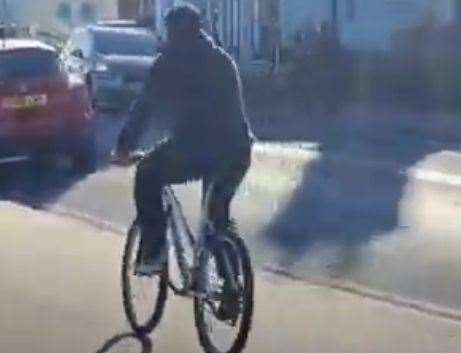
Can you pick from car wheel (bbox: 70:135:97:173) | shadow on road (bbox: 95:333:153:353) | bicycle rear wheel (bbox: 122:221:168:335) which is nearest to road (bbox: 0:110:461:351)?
car wheel (bbox: 70:135:97:173)

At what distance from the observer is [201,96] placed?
25.4ft

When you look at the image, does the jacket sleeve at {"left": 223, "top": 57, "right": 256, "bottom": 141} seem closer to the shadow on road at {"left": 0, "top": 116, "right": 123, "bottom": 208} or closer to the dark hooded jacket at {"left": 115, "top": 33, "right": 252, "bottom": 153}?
the dark hooded jacket at {"left": 115, "top": 33, "right": 252, "bottom": 153}

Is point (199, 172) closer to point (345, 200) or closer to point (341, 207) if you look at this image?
point (341, 207)

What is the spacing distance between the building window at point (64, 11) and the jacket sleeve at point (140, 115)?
4084 centimetres

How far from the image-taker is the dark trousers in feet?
25.5

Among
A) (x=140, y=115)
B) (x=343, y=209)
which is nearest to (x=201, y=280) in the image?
(x=140, y=115)

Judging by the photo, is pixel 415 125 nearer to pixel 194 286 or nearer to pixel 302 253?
pixel 302 253

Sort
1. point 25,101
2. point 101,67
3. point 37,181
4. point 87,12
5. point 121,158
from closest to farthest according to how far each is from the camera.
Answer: point 121,158, point 37,181, point 25,101, point 101,67, point 87,12

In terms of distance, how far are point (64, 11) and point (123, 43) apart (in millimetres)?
21565

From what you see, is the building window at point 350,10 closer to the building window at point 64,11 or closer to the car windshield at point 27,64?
the building window at point 64,11

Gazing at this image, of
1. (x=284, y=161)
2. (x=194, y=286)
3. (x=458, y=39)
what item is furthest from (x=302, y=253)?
(x=458, y=39)

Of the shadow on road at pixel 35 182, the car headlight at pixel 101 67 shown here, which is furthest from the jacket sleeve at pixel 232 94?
the car headlight at pixel 101 67

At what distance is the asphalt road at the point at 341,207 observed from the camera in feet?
34.3

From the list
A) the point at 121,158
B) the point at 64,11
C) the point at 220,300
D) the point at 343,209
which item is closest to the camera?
the point at 220,300
